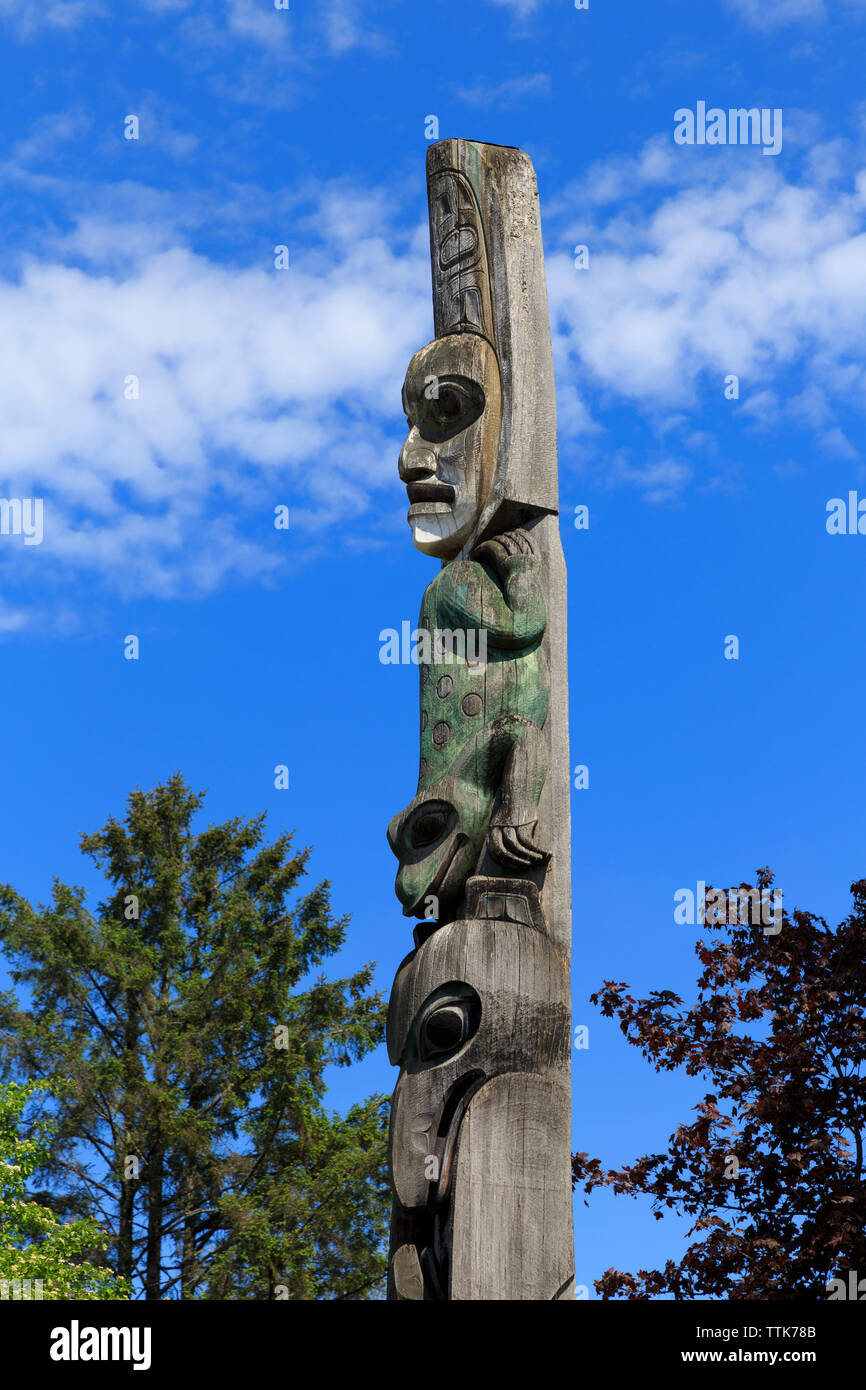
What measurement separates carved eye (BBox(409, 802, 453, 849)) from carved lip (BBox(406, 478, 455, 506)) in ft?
5.83

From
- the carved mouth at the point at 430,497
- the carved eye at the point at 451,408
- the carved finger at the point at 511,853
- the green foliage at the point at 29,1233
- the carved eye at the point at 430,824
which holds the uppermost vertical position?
the carved eye at the point at 451,408

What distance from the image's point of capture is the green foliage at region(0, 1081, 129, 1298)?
636 inches

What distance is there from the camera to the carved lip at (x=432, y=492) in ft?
25.8

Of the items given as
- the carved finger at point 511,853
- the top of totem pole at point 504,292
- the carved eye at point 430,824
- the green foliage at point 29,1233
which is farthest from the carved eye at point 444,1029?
the green foliage at point 29,1233

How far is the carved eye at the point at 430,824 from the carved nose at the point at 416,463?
196cm

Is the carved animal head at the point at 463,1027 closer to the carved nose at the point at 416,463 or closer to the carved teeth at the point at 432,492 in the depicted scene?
the carved teeth at the point at 432,492

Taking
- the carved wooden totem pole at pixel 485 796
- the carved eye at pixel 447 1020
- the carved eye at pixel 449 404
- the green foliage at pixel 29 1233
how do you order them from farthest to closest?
the green foliage at pixel 29 1233, the carved eye at pixel 449 404, the carved eye at pixel 447 1020, the carved wooden totem pole at pixel 485 796

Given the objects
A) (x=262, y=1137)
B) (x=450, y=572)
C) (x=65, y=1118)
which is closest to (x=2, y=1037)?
(x=65, y=1118)

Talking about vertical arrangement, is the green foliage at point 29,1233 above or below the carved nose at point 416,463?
below

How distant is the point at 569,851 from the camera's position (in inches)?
276

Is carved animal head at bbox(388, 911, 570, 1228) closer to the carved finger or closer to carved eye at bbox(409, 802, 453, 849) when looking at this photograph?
the carved finger

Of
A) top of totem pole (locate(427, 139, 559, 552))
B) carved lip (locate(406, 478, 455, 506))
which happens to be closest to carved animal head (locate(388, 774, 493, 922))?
top of totem pole (locate(427, 139, 559, 552))
